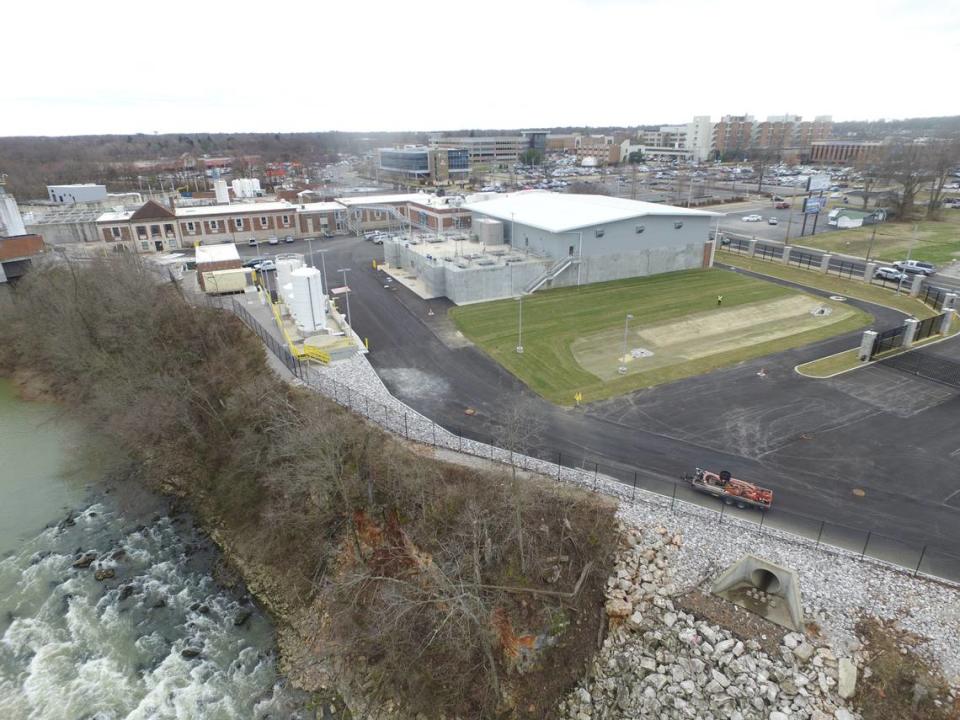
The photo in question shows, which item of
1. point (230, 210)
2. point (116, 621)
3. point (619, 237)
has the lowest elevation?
point (116, 621)

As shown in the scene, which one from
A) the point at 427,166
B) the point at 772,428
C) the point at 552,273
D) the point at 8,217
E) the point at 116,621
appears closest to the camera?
the point at 116,621

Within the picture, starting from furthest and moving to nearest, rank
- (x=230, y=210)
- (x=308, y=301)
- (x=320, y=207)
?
1. (x=320, y=207)
2. (x=230, y=210)
3. (x=308, y=301)

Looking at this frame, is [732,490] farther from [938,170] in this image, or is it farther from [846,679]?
[938,170]

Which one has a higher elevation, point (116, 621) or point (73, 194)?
point (73, 194)

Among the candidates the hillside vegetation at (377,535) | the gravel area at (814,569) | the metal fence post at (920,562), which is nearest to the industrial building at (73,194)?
the hillside vegetation at (377,535)

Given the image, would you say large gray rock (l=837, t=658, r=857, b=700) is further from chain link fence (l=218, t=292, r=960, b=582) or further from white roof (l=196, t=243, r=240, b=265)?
white roof (l=196, t=243, r=240, b=265)

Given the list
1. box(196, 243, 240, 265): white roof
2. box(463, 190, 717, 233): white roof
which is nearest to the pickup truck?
box(463, 190, 717, 233): white roof

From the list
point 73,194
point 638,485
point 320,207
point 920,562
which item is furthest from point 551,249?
point 73,194

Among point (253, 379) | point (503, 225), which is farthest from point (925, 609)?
point (503, 225)
